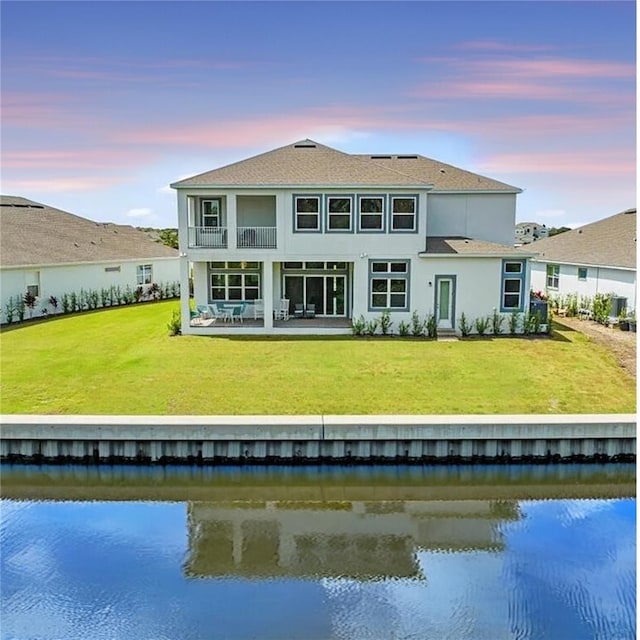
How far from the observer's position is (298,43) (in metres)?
13.0

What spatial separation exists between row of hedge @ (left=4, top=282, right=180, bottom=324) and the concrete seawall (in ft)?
41.0

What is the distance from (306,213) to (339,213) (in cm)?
115

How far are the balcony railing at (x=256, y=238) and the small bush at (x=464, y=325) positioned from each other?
6969mm

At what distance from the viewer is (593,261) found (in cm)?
2583

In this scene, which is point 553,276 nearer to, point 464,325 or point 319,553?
point 464,325

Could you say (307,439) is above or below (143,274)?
below

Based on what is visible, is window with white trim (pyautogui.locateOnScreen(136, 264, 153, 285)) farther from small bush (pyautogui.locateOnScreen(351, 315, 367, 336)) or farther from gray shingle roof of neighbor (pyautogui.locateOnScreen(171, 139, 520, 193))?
small bush (pyautogui.locateOnScreen(351, 315, 367, 336))

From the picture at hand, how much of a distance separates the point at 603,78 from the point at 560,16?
1.40 meters

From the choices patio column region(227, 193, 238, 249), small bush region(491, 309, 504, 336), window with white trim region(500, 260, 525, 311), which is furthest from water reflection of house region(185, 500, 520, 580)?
patio column region(227, 193, 238, 249)

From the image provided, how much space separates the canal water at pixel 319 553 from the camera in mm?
8586

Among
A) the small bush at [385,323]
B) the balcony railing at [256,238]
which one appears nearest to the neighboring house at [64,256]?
the balcony railing at [256,238]

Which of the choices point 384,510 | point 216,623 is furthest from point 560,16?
point 216,623

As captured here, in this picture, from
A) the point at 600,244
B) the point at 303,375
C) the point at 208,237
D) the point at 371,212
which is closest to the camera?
the point at 303,375

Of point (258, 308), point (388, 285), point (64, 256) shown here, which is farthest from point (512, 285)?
point (64, 256)
